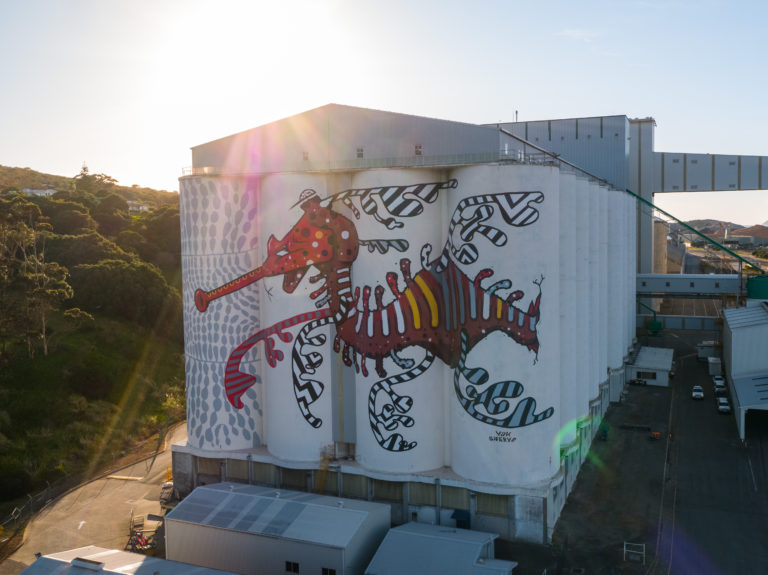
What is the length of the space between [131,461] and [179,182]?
2113 centimetres

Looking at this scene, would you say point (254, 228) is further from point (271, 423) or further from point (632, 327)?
point (632, 327)

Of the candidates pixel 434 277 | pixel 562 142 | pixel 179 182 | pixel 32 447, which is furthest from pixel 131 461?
pixel 562 142

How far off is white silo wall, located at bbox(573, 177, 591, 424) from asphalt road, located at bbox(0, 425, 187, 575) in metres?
25.4

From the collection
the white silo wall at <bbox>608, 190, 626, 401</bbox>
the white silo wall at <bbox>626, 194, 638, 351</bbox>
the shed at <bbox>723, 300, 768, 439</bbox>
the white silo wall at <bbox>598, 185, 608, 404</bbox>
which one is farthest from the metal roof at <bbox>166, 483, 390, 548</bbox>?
the white silo wall at <bbox>626, 194, 638, 351</bbox>

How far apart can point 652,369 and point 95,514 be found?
46.0m

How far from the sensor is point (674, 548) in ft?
96.5

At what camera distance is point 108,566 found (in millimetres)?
25469

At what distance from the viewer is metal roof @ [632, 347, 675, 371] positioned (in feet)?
192

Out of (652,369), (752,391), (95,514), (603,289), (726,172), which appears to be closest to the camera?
(95,514)

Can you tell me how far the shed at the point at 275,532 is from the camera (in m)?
27.4

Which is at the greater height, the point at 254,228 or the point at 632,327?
the point at 254,228

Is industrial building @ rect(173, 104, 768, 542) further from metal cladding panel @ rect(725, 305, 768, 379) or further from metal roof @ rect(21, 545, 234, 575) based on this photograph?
metal cladding panel @ rect(725, 305, 768, 379)

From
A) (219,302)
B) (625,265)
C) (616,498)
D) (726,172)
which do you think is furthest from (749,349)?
(219,302)

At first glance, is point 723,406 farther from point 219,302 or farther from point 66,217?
point 66,217
